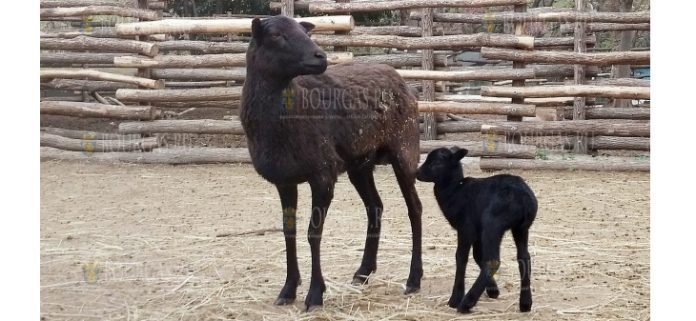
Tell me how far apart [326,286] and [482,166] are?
6.26 m

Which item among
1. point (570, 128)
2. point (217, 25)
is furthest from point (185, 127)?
point (570, 128)

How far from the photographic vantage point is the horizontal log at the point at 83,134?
13047 mm

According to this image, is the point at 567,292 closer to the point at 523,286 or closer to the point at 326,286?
the point at 523,286

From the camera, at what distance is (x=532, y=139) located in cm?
1288

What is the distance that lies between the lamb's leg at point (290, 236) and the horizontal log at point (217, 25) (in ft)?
20.5

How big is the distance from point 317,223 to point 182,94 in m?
7.57

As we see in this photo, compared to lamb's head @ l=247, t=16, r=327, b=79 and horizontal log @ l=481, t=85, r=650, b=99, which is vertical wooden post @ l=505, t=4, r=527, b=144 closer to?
horizontal log @ l=481, t=85, r=650, b=99

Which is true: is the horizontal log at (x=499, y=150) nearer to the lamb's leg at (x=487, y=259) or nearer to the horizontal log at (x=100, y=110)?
the horizontal log at (x=100, y=110)

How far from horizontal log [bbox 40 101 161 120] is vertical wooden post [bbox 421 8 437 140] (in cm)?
441

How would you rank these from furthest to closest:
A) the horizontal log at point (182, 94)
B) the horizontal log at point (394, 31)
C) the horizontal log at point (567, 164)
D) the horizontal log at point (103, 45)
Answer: the horizontal log at point (394, 31), the horizontal log at point (103, 45), the horizontal log at point (182, 94), the horizontal log at point (567, 164)

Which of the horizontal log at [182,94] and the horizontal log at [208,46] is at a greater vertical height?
the horizontal log at [208,46]

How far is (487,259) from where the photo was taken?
16.1 ft

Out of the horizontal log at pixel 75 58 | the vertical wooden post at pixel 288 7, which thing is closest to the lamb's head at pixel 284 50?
the vertical wooden post at pixel 288 7

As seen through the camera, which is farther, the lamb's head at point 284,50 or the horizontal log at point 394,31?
the horizontal log at point 394,31
